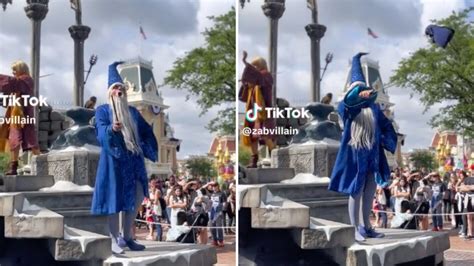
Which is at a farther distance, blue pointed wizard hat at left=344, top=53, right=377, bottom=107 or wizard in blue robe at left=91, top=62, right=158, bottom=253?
blue pointed wizard hat at left=344, top=53, right=377, bottom=107

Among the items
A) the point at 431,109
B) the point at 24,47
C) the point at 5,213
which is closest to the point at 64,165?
the point at 5,213

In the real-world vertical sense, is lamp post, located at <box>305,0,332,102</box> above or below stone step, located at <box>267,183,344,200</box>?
above

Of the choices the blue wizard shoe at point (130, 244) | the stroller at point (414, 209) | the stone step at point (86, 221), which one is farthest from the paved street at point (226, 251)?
the stroller at point (414, 209)

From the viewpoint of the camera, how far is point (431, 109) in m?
6.88

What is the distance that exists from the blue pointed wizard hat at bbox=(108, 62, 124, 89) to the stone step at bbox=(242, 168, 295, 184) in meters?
1.33

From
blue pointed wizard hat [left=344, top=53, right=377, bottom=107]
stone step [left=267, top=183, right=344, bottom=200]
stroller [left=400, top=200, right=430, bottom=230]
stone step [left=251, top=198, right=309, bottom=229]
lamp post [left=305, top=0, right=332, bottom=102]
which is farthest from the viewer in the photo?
stroller [left=400, top=200, right=430, bottom=230]

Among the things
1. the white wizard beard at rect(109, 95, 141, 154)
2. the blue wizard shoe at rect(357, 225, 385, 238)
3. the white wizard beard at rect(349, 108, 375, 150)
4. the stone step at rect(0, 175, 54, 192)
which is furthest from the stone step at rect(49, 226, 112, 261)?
the white wizard beard at rect(349, 108, 375, 150)

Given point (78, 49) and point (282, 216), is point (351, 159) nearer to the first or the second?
point (282, 216)

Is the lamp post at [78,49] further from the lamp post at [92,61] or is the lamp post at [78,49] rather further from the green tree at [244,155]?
the green tree at [244,155]

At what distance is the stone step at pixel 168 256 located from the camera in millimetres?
5500

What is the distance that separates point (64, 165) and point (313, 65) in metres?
2.31

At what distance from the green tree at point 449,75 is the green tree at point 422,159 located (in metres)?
0.29

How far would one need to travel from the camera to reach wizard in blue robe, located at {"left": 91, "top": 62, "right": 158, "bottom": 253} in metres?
5.83

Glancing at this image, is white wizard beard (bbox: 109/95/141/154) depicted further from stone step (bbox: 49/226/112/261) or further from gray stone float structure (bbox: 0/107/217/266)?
stone step (bbox: 49/226/112/261)
